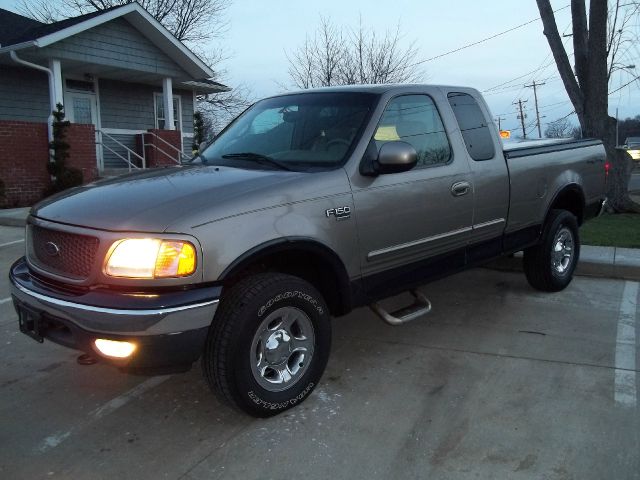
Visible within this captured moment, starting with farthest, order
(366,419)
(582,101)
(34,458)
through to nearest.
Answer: (582,101) < (366,419) < (34,458)

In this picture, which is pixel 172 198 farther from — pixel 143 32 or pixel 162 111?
pixel 162 111

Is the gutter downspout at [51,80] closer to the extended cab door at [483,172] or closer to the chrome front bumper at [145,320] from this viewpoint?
the extended cab door at [483,172]

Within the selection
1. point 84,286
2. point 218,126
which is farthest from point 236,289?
point 218,126

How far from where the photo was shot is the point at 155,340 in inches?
110

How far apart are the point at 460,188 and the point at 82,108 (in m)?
14.2

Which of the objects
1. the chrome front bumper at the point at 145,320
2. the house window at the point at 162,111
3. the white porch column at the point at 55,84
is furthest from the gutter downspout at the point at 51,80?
the chrome front bumper at the point at 145,320

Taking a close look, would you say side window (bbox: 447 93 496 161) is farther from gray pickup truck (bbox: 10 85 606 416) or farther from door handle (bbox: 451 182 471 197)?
door handle (bbox: 451 182 471 197)

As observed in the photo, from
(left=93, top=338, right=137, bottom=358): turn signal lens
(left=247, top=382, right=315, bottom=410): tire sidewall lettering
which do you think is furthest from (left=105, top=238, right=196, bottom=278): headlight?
(left=247, top=382, right=315, bottom=410): tire sidewall lettering

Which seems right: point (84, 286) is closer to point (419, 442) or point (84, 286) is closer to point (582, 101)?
point (419, 442)

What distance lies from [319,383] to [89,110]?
1453cm

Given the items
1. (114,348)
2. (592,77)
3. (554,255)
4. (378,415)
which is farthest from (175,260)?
(592,77)

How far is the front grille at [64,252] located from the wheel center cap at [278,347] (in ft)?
3.43

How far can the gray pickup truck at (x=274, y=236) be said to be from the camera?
287 centimetres

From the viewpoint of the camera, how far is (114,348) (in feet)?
9.39
